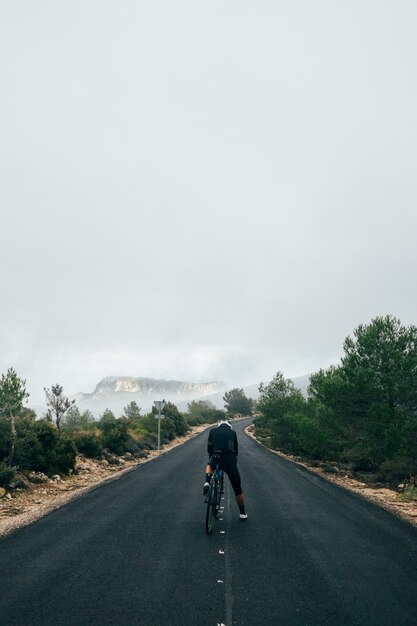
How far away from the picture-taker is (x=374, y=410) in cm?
1581

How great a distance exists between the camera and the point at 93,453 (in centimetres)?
1783

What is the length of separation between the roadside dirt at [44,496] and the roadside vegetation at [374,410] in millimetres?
10817

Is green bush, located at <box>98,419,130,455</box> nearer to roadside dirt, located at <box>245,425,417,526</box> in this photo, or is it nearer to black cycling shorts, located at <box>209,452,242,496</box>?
roadside dirt, located at <box>245,425,417,526</box>

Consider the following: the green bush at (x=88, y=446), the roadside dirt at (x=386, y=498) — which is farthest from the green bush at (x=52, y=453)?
the roadside dirt at (x=386, y=498)

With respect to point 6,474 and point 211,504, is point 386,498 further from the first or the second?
point 6,474

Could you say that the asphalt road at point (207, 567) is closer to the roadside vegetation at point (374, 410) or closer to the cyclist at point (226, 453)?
the cyclist at point (226, 453)

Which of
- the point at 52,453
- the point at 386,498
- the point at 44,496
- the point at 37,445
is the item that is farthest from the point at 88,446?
the point at 386,498

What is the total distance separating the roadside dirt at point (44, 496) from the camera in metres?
7.70

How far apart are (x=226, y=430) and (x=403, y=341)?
13146 millimetres

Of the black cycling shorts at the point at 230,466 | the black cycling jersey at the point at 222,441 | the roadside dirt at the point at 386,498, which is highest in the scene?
the black cycling jersey at the point at 222,441

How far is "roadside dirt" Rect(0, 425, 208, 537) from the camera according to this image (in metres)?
7.70

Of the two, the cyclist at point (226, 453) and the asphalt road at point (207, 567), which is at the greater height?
the cyclist at point (226, 453)

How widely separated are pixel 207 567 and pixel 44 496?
7.46 meters

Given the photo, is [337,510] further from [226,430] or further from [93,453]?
[93,453]
